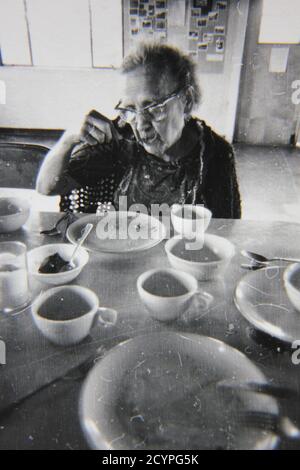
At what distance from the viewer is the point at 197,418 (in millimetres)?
645

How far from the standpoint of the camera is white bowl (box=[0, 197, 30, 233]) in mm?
1202

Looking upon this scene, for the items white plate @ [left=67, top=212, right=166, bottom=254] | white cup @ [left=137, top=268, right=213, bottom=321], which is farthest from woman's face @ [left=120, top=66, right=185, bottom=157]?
white cup @ [left=137, top=268, right=213, bottom=321]

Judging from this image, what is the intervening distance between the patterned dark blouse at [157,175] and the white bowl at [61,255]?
538mm

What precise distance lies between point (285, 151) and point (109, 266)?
4.69m

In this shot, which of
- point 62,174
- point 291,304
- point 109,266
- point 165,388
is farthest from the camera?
point 62,174

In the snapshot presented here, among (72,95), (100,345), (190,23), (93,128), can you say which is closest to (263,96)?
(190,23)

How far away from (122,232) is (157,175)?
40cm

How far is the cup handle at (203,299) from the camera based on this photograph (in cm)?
89

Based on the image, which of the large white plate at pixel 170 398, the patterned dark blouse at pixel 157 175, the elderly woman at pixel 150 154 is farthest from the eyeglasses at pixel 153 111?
the large white plate at pixel 170 398

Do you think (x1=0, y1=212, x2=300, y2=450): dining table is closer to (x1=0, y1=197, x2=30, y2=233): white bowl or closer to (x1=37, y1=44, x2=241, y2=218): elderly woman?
(x1=0, y1=197, x2=30, y2=233): white bowl

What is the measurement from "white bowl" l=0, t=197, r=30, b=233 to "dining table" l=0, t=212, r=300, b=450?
0.08 metres

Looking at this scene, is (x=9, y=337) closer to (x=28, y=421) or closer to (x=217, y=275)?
(x=28, y=421)

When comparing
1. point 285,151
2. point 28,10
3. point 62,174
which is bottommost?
point 285,151
